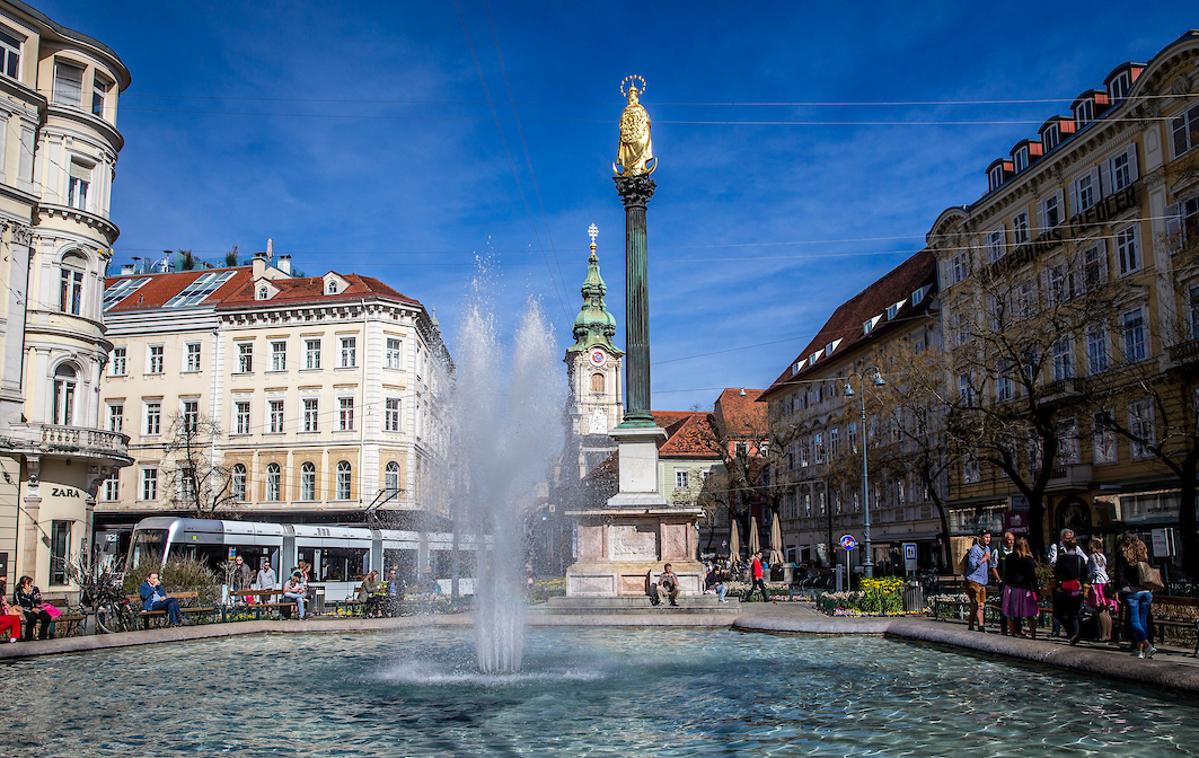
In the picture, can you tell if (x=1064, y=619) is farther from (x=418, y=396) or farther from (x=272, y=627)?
(x=418, y=396)

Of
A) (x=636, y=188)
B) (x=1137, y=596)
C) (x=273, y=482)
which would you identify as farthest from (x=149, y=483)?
(x=1137, y=596)

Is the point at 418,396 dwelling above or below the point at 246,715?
above

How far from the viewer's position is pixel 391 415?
56.5 m

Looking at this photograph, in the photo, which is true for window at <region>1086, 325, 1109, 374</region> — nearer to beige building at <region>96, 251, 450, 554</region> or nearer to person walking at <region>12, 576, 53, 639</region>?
beige building at <region>96, 251, 450, 554</region>

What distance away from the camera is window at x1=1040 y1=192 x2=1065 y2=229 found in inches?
1645

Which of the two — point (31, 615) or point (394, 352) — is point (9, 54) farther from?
point (394, 352)

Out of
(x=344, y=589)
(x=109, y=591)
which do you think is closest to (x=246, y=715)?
(x=109, y=591)

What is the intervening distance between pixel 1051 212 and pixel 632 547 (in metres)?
27.4

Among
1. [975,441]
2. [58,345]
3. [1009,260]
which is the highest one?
[1009,260]

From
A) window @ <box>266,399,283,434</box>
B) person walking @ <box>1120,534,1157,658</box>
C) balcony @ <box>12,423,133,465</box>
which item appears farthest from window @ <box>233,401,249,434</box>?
person walking @ <box>1120,534,1157,658</box>

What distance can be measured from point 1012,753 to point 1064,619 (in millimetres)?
7245

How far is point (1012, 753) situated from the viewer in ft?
27.5

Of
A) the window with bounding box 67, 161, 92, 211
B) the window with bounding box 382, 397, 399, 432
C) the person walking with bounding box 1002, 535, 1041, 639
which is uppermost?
the window with bounding box 67, 161, 92, 211

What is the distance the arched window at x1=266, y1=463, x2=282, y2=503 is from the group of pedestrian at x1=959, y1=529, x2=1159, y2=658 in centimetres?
4595
